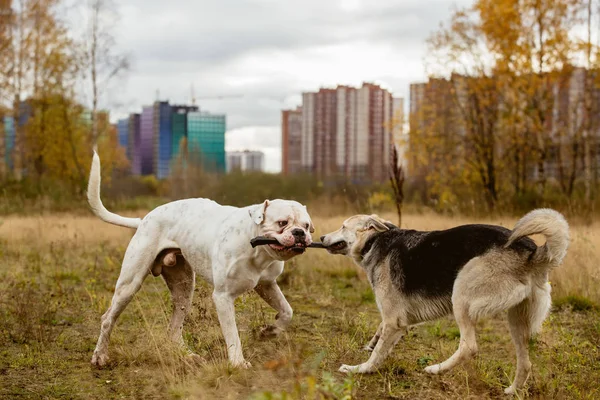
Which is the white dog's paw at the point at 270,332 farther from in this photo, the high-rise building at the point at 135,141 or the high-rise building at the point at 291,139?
the high-rise building at the point at 135,141

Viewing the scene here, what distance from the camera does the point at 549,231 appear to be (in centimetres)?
432

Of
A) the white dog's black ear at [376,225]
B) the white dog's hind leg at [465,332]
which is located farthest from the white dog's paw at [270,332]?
the white dog's hind leg at [465,332]

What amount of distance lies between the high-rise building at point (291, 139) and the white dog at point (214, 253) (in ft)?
159

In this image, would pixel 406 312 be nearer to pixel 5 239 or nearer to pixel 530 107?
pixel 5 239

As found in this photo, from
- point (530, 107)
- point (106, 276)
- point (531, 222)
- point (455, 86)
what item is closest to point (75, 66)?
point (455, 86)

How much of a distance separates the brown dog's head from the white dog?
2.47 feet

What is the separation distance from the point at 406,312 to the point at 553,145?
18083 mm

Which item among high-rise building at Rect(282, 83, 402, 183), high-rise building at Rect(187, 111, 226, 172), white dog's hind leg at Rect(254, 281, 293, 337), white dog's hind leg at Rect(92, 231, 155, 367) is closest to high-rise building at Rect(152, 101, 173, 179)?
high-rise building at Rect(187, 111, 226, 172)

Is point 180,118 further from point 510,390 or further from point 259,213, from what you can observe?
point 510,390

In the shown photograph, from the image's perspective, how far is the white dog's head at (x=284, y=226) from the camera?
15.6ft

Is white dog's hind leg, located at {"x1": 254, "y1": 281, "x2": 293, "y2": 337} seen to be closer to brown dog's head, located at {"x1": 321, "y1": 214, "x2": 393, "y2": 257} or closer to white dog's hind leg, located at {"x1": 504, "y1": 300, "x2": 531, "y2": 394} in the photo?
brown dog's head, located at {"x1": 321, "y1": 214, "x2": 393, "y2": 257}

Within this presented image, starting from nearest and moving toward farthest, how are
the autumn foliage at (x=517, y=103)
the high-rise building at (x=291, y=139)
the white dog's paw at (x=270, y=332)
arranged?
the white dog's paw at (x=270, y=332) < the autumn foliage at (x=517, y=103) < the high-rise building at (x=291, y=139)

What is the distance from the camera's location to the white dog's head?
476 centimetres

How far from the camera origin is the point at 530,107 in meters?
21.2
